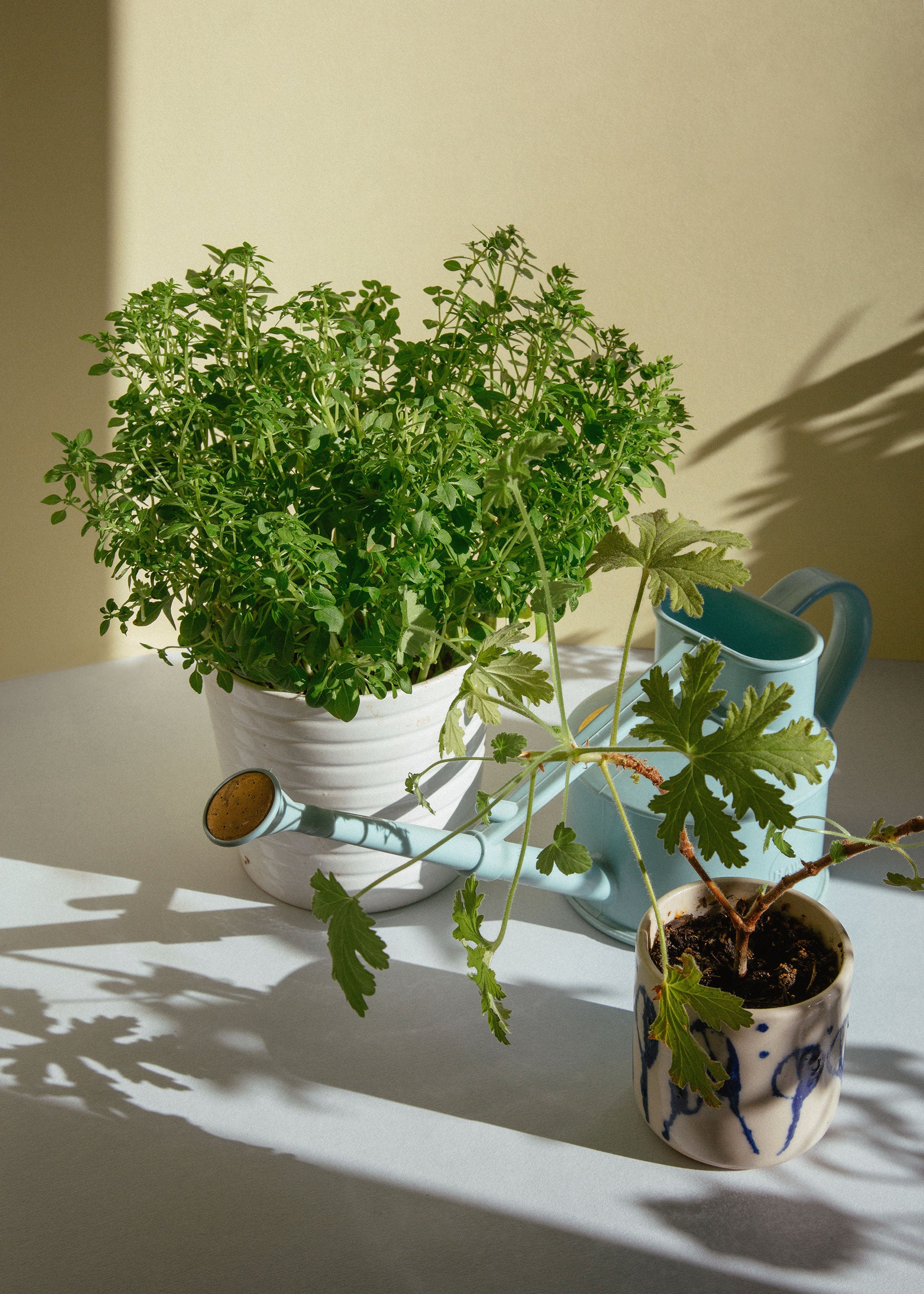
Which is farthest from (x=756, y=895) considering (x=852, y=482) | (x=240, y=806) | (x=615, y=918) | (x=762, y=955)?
(x=852, y=482)

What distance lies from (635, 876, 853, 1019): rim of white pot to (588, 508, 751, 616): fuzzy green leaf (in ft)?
0.72

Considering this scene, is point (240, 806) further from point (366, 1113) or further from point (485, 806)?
point (366, 1113)

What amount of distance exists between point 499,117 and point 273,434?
0.83 meters

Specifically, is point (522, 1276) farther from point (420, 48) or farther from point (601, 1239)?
point (420, 48)

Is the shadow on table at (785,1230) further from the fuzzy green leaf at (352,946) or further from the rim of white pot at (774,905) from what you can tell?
the fuzzy green leaf at (352,946)

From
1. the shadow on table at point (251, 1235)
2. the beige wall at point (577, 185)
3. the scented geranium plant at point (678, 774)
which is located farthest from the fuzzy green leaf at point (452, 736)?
the beige wall at point (577, 185)

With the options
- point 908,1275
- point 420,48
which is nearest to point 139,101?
point 420,48

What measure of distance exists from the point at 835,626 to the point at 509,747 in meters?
0.46

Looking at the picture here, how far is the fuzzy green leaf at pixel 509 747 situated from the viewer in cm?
77

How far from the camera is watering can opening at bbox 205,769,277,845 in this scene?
74 cm

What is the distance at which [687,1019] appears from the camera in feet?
2.22

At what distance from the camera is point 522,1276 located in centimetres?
72

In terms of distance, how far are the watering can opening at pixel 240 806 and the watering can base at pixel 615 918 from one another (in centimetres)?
38

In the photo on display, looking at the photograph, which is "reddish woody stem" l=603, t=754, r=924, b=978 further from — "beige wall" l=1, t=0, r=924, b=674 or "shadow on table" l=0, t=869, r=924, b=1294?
"beige wall" l=1, t=0, r=924, b=674
